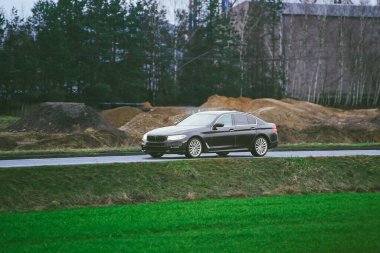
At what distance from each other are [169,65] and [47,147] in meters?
35.6

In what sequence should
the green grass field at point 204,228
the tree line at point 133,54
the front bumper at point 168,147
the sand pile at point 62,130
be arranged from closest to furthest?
the green grass field at point 204,228 < the front bumper at point 168,147 < the sand pile at point 62,130 < the tree line at point 133,54

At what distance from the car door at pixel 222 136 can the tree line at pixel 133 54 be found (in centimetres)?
3292

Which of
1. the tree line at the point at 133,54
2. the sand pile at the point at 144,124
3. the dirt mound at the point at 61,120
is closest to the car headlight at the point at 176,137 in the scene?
the dirt mound at the point at 61,120

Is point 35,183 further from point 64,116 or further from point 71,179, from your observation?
point 64,116

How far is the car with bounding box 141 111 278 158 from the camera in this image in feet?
72.7

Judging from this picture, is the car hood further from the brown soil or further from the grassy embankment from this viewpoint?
the brown soil

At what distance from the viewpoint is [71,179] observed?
56.7 ft

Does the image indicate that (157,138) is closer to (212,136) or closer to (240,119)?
(212,136)

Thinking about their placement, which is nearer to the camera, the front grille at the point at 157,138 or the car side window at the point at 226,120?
the front grille at the point at 157,138

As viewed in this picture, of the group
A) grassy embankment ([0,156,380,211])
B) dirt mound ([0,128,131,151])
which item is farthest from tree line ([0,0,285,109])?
grassy embankment ([0,156,380,211])

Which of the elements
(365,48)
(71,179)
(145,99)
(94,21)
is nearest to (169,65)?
(145,99)

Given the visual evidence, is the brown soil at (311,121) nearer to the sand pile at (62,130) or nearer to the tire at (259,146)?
the sand pile at (62,130)

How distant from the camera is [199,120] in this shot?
76.8ft

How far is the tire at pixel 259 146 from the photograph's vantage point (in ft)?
77.7
